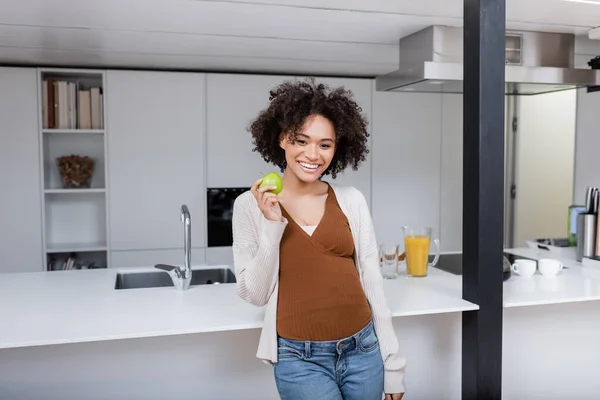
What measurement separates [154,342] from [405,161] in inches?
109

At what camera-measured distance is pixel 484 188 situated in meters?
1.96

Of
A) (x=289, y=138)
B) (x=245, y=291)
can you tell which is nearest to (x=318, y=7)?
(x=289, y=138)

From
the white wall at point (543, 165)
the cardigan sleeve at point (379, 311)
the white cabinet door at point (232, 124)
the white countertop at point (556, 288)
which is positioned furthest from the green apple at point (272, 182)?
the white wall at point (543, 165)

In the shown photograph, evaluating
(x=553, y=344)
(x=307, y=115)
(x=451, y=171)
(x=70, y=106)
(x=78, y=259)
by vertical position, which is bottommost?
(x=553, y=344)

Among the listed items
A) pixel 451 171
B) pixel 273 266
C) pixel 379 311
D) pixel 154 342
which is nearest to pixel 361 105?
pixel 451 171

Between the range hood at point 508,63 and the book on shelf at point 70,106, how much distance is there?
1.93 meters

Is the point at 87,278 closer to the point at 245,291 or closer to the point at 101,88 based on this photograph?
the point at 245,291

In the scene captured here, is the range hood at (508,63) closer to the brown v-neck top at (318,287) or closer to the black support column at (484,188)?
the black support column at (484,188)

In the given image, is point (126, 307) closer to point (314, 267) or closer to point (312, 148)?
point (314, 267)

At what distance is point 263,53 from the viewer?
334cm

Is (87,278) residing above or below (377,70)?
below

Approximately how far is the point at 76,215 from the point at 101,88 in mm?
892

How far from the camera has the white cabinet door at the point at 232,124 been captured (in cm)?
395

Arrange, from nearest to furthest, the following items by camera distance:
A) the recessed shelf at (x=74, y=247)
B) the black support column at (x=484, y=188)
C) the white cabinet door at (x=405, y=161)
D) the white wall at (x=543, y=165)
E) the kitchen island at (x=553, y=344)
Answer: the black support column at (x=484, y=188) < the kitchen island at (x=553, y=344) < the recessed shelf at (x=74, y=247) < the white cabinet door at (x=405, y=161) < the white wall at (x=543, y=165)
